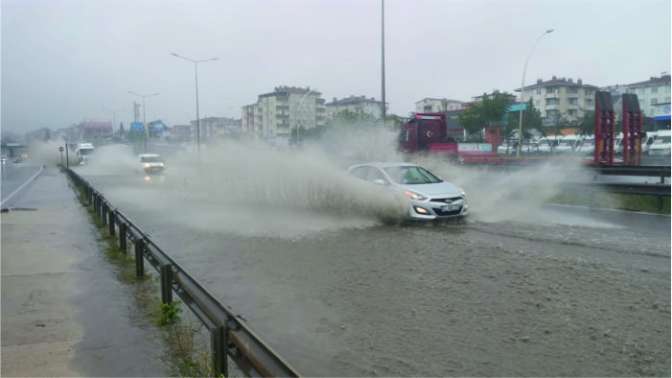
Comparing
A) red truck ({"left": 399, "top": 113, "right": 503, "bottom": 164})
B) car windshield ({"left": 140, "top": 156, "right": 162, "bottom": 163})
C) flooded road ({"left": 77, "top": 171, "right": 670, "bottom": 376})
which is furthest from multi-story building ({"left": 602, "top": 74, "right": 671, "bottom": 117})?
flooded road ({"left": 77, "top": 171, "right": 670, "bottom": 376})

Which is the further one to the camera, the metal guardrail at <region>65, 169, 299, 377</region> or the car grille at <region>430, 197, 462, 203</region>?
the car grille at <region>430, 197, 462, 203</region>

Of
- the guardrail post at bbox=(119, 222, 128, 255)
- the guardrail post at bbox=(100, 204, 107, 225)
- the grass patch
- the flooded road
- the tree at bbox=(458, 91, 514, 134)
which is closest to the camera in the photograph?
the flooded road

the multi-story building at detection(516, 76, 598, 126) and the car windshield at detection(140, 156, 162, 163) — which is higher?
the multi-story building at detection(516, 76, 598, 126)

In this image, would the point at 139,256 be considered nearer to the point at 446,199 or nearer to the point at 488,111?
the point at 446,199

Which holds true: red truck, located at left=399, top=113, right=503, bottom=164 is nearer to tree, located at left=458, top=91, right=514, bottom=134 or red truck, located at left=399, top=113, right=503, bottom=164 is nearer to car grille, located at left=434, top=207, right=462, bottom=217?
car grille, located at left=434, top=207, right=462, bottom=217

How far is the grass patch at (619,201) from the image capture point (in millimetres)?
14273

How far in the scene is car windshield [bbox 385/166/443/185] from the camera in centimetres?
1320

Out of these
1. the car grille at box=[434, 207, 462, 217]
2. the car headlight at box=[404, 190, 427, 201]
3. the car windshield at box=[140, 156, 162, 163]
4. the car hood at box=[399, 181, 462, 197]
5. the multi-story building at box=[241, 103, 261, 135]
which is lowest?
the car grille at box=[434, 207, 462, 217]

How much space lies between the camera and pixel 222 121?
461 feet

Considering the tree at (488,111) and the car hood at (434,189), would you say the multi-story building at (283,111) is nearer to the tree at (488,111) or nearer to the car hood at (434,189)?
the tree at (488,111)

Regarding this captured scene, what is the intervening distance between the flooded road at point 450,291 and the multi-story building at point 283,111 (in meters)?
96.8

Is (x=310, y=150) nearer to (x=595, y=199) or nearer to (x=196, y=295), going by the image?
(x=595, y=199)

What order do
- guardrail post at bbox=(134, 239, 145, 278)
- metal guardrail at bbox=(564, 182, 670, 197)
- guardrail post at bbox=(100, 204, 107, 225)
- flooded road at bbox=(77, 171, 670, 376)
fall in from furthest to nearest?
metal guardrail at bbox=(564, 182, 670, 197), guardrail post at bbox=(100, 204, 107, 225), guardrail post at bbox=(134, 239, 145, 278), flooded road at bbox=(77, 171, 670, 376)

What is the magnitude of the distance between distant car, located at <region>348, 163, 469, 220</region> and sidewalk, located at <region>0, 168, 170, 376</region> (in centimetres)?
648
